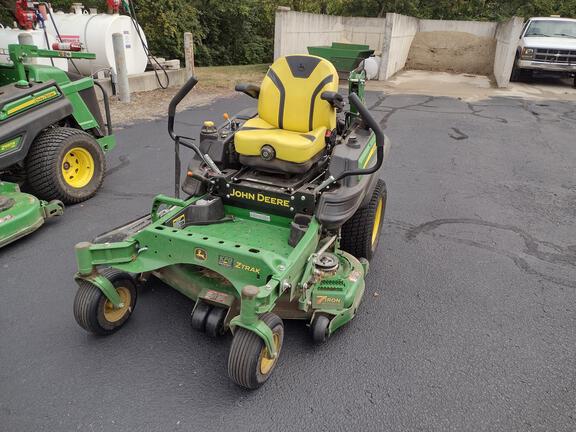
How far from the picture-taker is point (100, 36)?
985 centimetres

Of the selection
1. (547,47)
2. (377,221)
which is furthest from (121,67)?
(547,47)

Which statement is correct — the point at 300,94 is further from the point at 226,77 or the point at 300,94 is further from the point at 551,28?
the point at 551,28

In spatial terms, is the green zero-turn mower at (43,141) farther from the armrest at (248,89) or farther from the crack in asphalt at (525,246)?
the crack in asphalt at (525,246)

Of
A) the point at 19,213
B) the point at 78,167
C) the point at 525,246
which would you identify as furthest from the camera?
the point at 78,167

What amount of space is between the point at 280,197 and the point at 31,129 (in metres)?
2.67

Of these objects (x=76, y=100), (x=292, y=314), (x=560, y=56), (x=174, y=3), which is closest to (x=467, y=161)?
(x=292, y=314)

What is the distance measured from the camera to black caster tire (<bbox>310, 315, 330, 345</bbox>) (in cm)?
284

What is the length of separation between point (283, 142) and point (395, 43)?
1160 centimetres

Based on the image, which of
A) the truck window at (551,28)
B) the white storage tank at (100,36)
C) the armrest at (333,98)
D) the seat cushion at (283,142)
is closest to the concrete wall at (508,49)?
the truck window at (551,28)

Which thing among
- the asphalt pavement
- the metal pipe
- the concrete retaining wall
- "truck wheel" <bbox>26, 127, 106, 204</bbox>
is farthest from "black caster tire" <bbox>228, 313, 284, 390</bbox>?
the concrete retaining wall

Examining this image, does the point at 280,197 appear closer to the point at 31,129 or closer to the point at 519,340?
the point at 519,340

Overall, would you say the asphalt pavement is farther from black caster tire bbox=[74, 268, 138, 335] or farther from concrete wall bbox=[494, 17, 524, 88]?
concrete wall bbox=[494, 17, 524, 88]

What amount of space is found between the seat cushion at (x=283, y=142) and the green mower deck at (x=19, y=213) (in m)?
1.94

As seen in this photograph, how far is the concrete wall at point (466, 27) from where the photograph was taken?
52.7 feet
